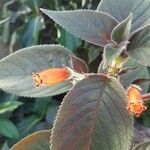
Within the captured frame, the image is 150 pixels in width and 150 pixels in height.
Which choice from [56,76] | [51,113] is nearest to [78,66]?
[56,76]

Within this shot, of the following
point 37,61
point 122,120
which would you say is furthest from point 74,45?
point 122,120

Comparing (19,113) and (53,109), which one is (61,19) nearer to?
(53,109)

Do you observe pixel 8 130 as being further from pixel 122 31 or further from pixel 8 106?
pixel 122 31

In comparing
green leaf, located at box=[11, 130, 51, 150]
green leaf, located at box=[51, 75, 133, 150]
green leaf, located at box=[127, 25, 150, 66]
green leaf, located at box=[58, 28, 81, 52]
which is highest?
green leaf, located at box=[127, 25, 150, 66]

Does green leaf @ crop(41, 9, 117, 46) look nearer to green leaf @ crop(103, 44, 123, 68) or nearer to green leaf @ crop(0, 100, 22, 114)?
green leaf @ crop(103, 44, 123, 68)

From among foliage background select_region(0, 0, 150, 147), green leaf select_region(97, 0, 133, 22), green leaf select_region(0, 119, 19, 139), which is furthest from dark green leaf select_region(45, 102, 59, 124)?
green leaf select_region(97, 0, 133, 22)

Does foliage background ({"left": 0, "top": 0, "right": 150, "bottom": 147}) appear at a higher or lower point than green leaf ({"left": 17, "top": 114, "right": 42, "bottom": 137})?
higher
